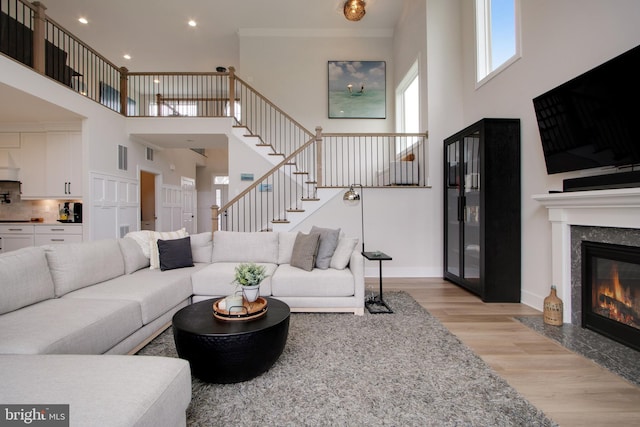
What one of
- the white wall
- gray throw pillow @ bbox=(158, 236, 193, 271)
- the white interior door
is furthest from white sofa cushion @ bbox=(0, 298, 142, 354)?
the white interior door

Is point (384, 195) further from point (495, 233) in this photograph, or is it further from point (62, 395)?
point (62, 395)

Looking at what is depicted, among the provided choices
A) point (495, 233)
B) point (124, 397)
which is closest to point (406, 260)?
point (495, 233)

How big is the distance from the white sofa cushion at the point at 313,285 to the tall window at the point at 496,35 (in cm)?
332

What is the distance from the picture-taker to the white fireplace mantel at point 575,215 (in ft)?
7.61

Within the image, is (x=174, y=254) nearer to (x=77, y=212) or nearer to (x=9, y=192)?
(x=77, y=212)

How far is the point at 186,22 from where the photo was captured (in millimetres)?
6727

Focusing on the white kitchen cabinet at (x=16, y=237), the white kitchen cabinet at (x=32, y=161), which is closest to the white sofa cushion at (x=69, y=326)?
the white kitchen cabinet at (x=16, y=237)

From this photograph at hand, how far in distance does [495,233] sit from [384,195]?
184cm

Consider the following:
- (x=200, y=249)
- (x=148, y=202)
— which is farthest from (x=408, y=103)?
(x=148, y=202)

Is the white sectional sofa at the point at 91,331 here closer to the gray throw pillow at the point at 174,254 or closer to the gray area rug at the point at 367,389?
the gray throw pillow at the point at 174,254

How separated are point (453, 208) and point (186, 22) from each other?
22.2 ft

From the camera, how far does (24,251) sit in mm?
2344

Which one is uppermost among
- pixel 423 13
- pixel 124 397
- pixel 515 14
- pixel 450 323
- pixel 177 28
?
pixel 177 28

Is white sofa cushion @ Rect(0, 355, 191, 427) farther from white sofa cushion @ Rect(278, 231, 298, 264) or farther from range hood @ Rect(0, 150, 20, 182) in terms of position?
range hood @ Rect(0, 150, 20, 182)
